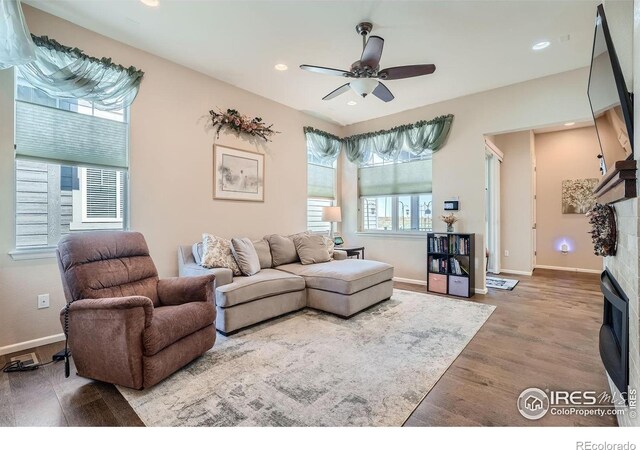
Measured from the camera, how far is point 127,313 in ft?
5.86

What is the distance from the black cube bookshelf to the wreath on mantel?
2.29 metres

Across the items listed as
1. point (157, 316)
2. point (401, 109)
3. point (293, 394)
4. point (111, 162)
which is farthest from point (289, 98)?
point (293, 394)

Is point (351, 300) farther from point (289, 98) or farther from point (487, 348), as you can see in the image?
point (289, 98)

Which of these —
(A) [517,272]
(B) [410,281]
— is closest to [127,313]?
(B) [410,281]

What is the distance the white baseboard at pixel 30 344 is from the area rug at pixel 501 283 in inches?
216

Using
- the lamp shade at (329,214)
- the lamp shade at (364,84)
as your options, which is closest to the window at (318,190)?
the lamp shade at (329,214)

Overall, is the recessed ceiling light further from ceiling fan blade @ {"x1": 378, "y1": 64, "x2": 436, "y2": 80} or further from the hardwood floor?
the hardwood floor

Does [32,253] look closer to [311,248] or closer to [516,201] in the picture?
[311,248]

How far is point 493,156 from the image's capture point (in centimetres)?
557

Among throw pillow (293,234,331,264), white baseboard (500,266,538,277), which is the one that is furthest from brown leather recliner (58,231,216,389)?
white baseboard (500,266,538,277)

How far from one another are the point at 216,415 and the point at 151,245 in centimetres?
220

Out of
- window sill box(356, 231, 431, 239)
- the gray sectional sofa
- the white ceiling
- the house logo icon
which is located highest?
the white ceiling

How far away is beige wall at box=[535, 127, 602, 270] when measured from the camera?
5652 millimetres

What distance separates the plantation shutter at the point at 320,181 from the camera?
523cm
